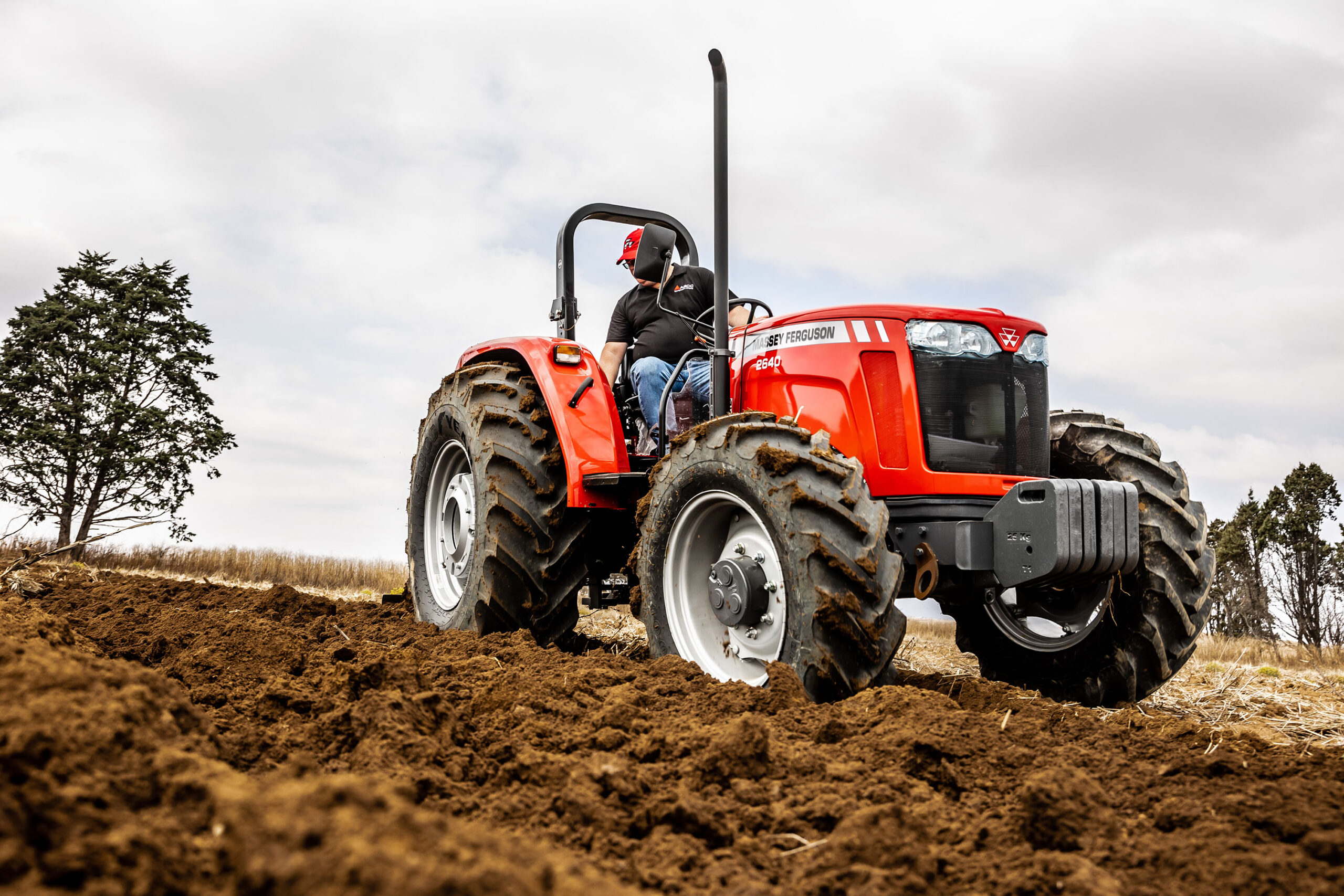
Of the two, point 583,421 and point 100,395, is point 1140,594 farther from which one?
point 100,395

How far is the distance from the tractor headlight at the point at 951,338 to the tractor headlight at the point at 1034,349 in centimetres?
17

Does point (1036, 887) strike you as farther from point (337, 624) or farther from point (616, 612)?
point (616, 612)

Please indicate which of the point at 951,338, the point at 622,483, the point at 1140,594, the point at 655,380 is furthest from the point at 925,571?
the point at 655,380

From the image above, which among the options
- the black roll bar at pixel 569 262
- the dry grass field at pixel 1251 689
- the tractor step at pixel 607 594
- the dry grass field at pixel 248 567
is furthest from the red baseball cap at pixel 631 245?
the dry grass field at pixel 248 567

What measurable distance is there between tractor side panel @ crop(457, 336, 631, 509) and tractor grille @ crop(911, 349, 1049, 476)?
5.12ft

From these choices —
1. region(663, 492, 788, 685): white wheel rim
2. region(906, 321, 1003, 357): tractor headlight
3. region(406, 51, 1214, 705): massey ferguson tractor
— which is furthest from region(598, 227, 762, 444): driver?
region(906, 321, 1003, 357): tractor headlight

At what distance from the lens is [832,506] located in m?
3.47

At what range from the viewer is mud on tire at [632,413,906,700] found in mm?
3420

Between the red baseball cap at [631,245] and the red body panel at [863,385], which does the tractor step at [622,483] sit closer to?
the red body panel at [863,385]

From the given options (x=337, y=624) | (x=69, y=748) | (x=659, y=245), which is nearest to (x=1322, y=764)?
(x=69, y=748)

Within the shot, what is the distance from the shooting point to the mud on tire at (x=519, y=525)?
5.05 meters

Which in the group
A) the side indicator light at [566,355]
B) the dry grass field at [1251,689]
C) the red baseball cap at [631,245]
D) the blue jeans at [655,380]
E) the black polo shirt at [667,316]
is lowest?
the dry grass field at [1251,689]

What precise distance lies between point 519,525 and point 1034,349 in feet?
8.56

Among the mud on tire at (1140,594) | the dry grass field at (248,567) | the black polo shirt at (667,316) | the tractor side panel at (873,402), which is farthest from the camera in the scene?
the dry grass field at (248,567)
